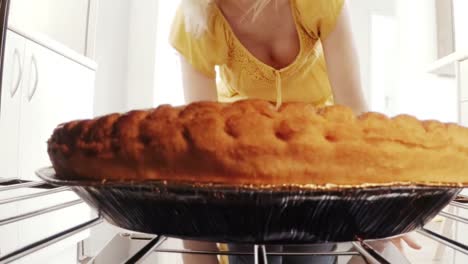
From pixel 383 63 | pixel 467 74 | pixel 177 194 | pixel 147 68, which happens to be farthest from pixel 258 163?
pixel 383 63

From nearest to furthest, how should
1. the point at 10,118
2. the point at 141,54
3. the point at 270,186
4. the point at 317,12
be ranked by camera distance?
the point at 270,186 < the point at 317,12 < the point at 10,118 < the point at 141,54

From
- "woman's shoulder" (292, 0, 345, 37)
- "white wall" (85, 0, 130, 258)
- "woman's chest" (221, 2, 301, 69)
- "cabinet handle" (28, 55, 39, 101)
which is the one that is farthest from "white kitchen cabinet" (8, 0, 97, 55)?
"woman's shoulder" (292, 0, 345, 37)

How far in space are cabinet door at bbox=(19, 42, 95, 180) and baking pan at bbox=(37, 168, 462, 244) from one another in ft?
3.00

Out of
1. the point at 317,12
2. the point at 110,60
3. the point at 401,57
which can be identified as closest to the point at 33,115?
the point at 317,12

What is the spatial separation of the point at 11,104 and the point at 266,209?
1.00 m

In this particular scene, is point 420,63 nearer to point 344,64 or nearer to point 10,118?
point 344,64

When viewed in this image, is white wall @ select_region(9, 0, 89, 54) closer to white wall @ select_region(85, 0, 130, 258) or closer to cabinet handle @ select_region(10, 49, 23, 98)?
white wall @ select_region(85, 0, 130, 258)

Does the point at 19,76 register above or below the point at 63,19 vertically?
below

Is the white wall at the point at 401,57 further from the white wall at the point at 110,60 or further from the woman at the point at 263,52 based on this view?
the woman at the point at 263,52

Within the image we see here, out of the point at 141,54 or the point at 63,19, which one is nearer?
the point at 63,19

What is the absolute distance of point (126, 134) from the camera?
0.24 meters

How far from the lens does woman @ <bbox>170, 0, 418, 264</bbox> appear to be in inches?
29.2

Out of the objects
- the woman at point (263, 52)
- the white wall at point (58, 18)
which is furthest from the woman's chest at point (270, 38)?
the white wall at point (58, 18)

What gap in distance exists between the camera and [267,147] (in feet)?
0.73
